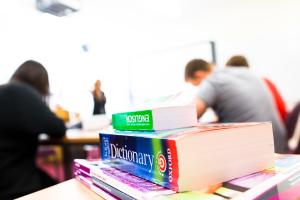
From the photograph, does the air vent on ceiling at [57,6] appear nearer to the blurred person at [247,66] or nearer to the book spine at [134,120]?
the book spine at [134,120]

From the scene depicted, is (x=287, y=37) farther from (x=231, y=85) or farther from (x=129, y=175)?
(x=129, y=175)

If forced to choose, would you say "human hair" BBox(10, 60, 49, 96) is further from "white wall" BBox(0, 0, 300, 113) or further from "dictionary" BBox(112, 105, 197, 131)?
"dictionary" BBox(112, 105, 197, 131)

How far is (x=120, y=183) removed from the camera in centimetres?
43

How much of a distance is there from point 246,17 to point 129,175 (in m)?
3.31

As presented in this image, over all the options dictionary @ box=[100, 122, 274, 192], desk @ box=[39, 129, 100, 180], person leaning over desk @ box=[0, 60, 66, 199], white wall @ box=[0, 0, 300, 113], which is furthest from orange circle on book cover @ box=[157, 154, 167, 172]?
desk @ box=[39, 129, 100, 180]

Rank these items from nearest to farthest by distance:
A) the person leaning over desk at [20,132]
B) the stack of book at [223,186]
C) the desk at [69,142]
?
the stack of book at [223,186]
the person leaning over desk at [20,132]
the desk at [69,142]

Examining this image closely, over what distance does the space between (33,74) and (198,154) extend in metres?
0.76

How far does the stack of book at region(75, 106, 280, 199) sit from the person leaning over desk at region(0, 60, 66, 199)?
1.84ft

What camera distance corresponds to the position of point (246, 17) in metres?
3.38

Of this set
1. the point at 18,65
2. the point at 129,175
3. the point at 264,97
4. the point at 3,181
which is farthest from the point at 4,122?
the point at 264,97

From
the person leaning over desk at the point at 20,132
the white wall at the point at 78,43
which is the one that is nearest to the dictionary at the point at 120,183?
the white wall at the point at 78,43

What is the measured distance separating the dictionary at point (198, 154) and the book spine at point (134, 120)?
2cm

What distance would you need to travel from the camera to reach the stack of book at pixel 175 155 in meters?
0.39

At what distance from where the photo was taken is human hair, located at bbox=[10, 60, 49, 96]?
33.2 inches
